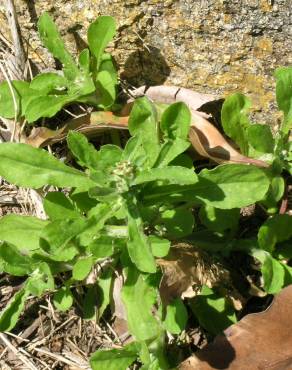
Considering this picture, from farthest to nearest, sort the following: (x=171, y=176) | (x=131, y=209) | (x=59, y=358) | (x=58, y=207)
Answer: (x=59, y=358), (x=58, y=207), (x=131, y=209), (x=171, y=176)

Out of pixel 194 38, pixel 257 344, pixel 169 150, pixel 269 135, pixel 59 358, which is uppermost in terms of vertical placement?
pixel 194 38

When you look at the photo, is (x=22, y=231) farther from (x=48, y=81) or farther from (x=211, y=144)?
(x=211, y=144)

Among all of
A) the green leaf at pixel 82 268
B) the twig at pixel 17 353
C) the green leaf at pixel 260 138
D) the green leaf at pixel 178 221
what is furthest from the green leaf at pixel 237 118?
the twig at pixel 17 353

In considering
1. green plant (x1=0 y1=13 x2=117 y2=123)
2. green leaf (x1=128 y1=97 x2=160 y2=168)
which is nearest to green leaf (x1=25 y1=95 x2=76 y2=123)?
green plant (x1=0 y1=13 x2=117 y2=123)

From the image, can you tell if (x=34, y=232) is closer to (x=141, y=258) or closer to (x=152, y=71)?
(x=141, y=258)

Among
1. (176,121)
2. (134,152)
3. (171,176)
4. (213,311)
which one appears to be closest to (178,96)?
(176,121)

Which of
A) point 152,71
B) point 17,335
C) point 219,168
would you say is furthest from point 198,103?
point 17,335

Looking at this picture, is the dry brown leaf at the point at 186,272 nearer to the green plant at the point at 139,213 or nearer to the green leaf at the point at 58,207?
the green plant at the point at 139,213
